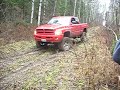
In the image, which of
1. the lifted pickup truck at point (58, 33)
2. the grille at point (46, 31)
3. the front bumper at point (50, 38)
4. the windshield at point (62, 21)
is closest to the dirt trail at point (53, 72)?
the front bumper at point (50, 38)

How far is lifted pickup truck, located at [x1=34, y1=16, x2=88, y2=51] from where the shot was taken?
37.8ft

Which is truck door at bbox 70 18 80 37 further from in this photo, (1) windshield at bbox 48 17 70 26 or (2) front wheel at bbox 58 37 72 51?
(2) front wheel at bbox 58 37 72 51

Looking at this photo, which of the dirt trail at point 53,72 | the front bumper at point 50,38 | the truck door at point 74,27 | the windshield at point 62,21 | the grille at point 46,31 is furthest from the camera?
the truck door at point 74,27

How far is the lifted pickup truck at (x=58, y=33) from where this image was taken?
37.8 feet

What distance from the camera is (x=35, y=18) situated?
97.9 feet

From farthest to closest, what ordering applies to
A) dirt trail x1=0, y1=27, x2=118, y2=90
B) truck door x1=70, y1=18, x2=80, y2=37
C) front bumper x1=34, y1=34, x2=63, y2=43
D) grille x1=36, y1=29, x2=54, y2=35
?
truck door x1=70, y1=18, x2=80, y2=37 → grille x1=36, y1=29, x2=54, y2=35 → front bumper x1=34, y1=34, x2=63, y2=43 → dirt trail x1=0, y1=27, x2=118, y2=90

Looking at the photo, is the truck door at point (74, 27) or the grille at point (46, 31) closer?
the grille at point (46, 31)

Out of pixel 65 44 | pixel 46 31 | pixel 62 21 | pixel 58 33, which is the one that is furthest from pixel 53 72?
pixel 62 21

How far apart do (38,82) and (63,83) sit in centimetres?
75

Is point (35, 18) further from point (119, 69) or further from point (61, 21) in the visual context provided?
point (119, 69)

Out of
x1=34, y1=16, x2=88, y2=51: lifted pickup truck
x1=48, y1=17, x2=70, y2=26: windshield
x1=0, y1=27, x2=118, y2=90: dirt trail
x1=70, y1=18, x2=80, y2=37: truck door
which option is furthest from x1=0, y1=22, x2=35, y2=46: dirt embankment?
x1=0, y1=27, x2=118, y2=90: dirt trail

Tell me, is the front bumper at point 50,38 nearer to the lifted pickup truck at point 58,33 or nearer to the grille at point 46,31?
the lifted pickup truck at point 58,33

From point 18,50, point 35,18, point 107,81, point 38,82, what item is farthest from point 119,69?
point 35,18

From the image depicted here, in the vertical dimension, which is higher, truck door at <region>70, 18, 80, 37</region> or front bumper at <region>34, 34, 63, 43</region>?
truck door at <region>70, 18, 80, 37</region>
